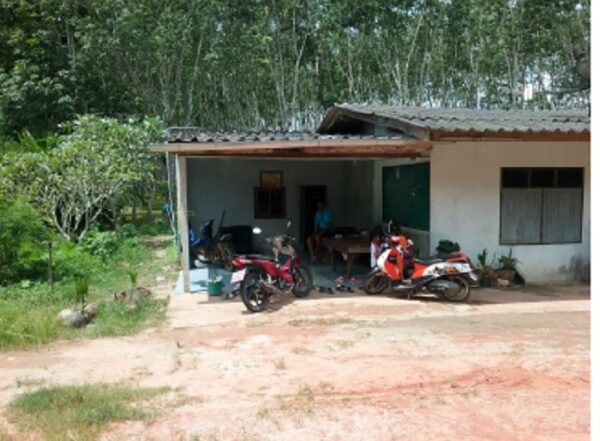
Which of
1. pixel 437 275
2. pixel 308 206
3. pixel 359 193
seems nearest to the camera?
pixel 437 275

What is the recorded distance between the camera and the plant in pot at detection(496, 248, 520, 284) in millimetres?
9656

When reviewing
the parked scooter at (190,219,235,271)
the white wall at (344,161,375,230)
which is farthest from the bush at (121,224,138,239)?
the white wall at (344,161,375,230)

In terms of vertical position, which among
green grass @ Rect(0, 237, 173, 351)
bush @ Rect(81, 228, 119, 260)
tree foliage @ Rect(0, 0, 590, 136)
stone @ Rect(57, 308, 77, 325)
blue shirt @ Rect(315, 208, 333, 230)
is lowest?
green grass @ Rect(0, 237, 173, 351)

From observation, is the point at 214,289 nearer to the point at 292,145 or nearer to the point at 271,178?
the point at 292,145

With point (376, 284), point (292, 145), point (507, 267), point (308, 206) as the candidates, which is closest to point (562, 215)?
point (507, 267)

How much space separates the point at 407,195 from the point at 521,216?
206cm

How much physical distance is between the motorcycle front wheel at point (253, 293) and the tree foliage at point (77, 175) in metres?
6.70

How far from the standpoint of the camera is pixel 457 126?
28.5ft

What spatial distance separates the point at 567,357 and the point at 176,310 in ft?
16.5

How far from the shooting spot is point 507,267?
984 cm

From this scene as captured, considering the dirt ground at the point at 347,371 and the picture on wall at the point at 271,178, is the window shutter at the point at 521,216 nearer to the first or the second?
the dirt ground at the point at 347,371

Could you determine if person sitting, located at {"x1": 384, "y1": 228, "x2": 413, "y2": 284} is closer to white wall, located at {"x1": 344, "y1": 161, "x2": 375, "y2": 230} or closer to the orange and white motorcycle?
the orange and white motorcycle

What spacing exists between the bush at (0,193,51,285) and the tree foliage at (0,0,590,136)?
34.9ft
